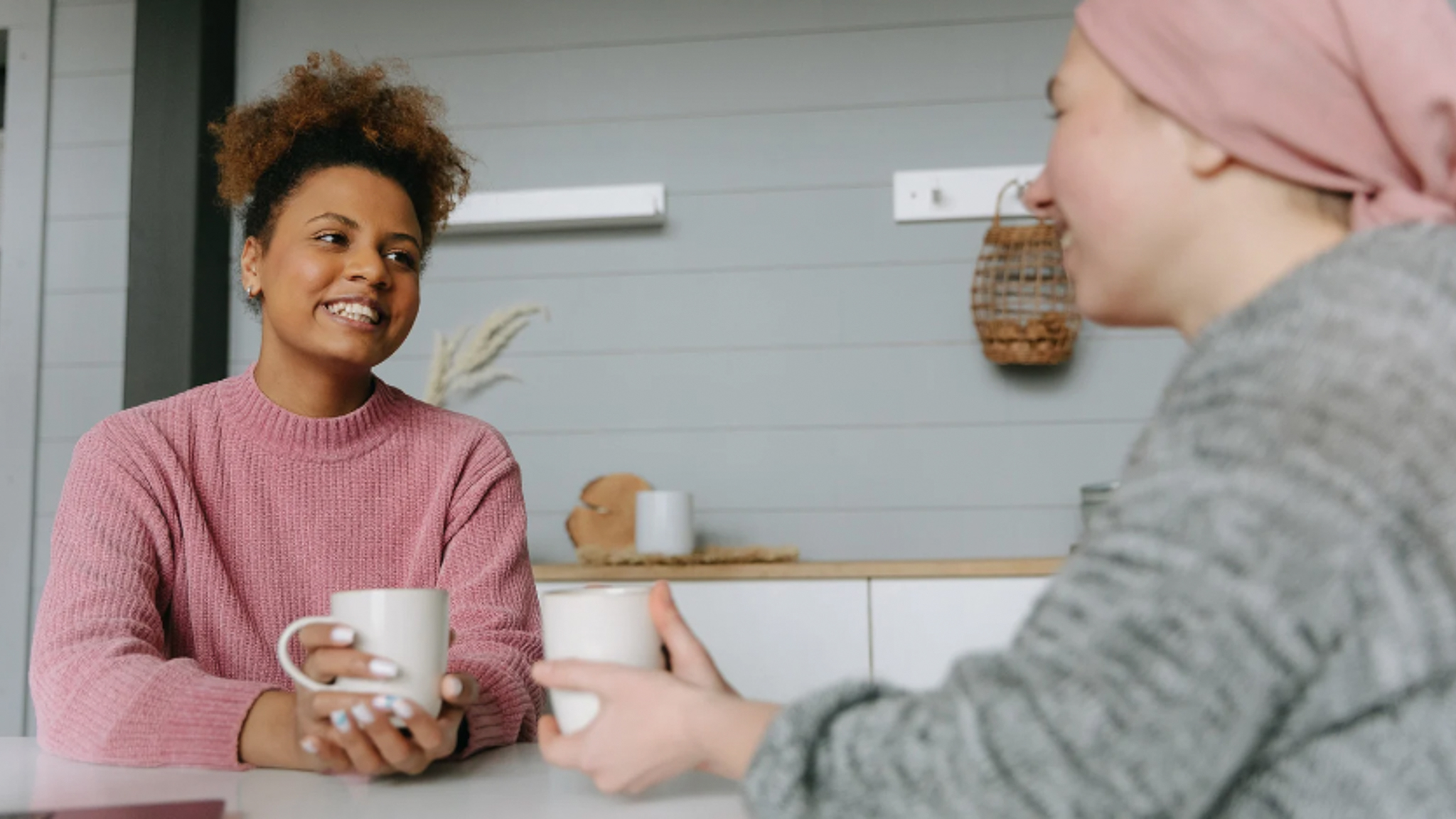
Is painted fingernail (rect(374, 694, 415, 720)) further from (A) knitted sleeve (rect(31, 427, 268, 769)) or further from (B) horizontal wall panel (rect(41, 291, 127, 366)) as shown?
(B) horizontal wall panel (rect(41, 291, 127, 366))

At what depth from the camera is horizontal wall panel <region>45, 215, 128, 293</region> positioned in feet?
9.41

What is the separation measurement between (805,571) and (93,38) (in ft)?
6.99

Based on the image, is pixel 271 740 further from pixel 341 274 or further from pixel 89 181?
pixel 89 181

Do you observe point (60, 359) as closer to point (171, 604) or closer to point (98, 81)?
point (98, 81)

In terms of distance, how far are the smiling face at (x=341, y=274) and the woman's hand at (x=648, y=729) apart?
800 mm

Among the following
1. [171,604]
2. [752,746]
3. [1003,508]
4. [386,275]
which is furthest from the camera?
[1003,508]

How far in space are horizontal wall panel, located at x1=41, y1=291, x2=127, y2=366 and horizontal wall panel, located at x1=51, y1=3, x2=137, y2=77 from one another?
54 centimetres

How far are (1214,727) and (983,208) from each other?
221 cm

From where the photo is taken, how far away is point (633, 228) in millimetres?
2736

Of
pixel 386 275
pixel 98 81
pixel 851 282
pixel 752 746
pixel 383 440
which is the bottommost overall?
pixel 752 746

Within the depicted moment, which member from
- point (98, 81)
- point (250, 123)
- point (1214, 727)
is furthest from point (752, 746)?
point (98, 81)

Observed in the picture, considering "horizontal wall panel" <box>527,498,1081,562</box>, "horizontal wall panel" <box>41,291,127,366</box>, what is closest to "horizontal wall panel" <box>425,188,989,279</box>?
"horizontal wall panel" <box>527,498,1081,562</box>

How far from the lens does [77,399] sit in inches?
112

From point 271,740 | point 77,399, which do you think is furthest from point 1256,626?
point 77,399
